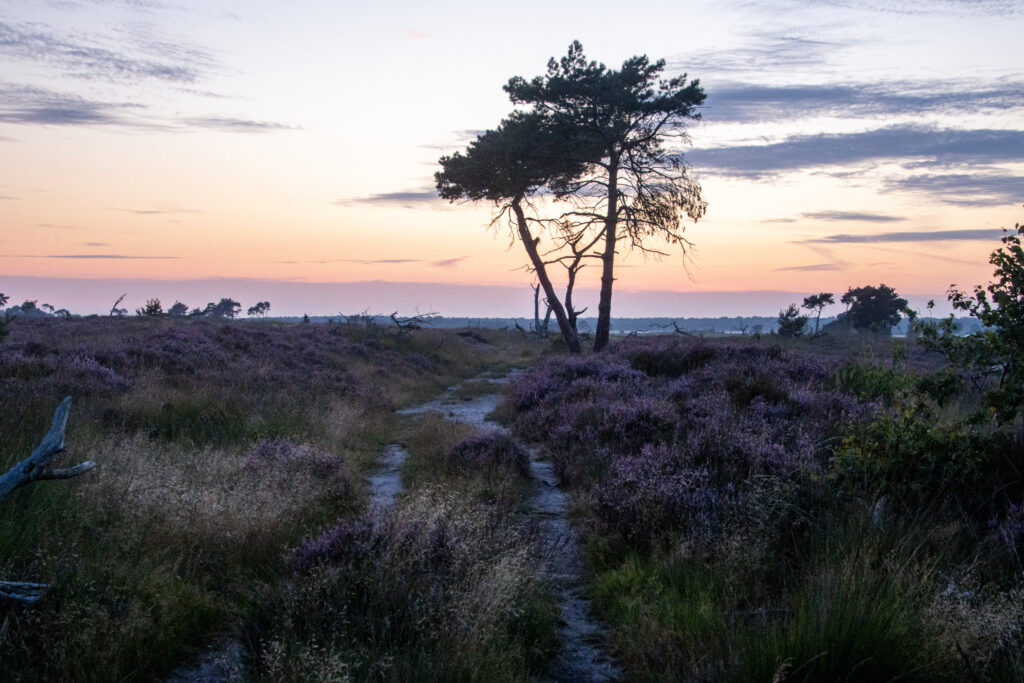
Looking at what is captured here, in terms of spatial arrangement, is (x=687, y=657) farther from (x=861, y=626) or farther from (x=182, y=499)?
(x=182, y=499)

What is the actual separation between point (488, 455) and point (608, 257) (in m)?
17.2

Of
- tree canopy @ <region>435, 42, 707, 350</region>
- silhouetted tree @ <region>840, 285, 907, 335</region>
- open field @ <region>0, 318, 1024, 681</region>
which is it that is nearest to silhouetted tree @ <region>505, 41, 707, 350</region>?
tree canopy @ <region>435, 42, 707, 350</region>

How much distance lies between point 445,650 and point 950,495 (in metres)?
4.61

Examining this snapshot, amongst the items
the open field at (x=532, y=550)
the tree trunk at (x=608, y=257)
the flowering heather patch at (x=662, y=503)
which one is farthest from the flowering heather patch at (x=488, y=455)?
the tree trunk at (x=608, y=257)

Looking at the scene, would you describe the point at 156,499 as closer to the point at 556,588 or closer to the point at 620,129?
the point at 556,588

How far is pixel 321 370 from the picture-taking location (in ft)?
69.7

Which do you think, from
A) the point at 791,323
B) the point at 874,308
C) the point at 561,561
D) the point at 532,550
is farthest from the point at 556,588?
the point at 874,308

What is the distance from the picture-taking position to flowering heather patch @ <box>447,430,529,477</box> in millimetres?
9898

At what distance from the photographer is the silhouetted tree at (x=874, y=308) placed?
209ft

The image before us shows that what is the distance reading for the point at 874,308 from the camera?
64.0 meters

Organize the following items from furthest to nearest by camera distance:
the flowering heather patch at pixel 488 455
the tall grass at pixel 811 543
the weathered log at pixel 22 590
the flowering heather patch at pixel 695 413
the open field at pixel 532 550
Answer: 1. the flowering heather patch at pixel 488 455
2. the flowering heather patch at pixel 695 413
3. the weathered log at pixel 22 590
4. the open field at pixel 532 550
5. the tall grass at pixel 811 543

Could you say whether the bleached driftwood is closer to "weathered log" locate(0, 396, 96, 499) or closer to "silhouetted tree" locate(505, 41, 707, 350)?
"weathered log" locate(0, 396, 96, 499)

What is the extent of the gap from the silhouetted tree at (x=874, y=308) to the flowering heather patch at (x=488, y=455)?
61.7 meters

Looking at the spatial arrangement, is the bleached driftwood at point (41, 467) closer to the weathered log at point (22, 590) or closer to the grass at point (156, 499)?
the grass at point (156, 499)
